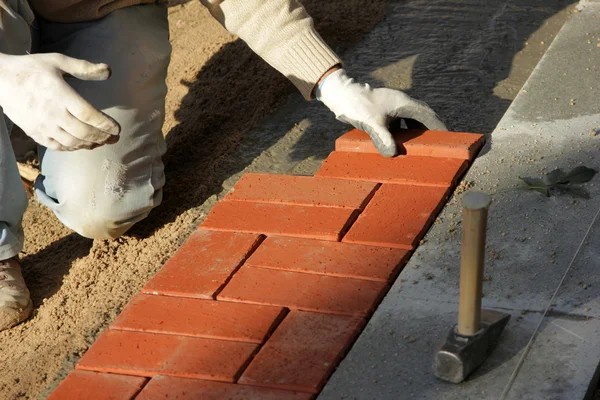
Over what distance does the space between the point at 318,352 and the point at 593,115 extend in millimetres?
1384

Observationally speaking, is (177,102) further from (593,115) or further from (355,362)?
(355,362)

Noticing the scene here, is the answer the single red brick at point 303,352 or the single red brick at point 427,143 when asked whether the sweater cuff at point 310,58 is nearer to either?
the single red brick at point 427,143

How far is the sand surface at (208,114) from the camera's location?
8.58ft

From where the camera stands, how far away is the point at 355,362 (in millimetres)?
1895

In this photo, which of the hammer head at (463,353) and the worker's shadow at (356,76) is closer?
the hammer head at (463,353)

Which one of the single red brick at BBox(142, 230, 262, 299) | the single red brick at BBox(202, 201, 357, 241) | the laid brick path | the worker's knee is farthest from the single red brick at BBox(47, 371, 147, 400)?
the worker's knee

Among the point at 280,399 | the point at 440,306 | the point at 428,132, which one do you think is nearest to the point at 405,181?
the point at 428,132

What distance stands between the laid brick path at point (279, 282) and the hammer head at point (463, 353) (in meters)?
0.25

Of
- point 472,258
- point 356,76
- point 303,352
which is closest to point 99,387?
point 303,352

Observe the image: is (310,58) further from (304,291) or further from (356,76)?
(304,291)

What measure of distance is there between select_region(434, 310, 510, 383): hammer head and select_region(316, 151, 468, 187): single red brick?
713mm

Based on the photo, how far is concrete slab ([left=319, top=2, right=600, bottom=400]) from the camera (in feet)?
5.92

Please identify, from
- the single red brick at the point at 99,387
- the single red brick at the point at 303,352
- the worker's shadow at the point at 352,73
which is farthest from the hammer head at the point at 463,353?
the worker's shadow at the point at 352,73

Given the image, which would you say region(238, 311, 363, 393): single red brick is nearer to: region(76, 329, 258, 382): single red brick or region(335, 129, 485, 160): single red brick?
region(76, 329, 258, 382): single red brick
